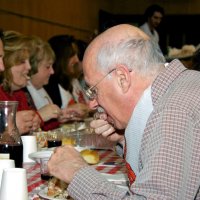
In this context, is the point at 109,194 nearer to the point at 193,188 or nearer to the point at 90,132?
the point at 193,188

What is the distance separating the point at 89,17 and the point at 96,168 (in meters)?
9.44

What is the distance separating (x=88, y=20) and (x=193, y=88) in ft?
33.9

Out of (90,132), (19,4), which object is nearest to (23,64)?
(90,132)

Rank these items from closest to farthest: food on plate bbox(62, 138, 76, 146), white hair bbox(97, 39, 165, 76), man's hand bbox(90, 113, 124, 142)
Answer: white hair bbox(97, 39, 165, 76) → man's hand bbox(90, 113, 124, 142) → food on plate bbox(62, 138, 76, 146)

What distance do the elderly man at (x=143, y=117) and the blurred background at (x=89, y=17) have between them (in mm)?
5498

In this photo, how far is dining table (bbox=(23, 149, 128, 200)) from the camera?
1957 millimetres

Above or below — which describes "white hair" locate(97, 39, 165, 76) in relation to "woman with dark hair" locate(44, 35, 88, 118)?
above

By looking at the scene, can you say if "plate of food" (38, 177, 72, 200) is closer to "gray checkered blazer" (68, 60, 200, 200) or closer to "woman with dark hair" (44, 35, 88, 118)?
"gray checkered blazer" (68, 60, 200, 200)

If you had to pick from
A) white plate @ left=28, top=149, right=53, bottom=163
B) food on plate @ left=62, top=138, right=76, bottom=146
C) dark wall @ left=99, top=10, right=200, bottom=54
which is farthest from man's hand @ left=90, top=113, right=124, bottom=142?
dark wall @ left=99, top=10, right=200, bottom=54

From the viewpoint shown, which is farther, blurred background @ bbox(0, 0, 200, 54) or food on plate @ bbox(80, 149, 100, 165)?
blurred background @ bbox(0, 0, 200, 54)

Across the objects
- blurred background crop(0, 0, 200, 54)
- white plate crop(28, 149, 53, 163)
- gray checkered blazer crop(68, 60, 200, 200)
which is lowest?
white plate crop(28, 149, 53, 163)

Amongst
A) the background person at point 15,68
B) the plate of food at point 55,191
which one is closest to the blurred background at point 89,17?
the background person at point 15,68

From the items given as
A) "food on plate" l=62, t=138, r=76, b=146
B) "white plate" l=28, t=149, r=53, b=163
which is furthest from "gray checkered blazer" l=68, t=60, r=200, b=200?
"food on plate" l=62, t=138, r=76, b=146

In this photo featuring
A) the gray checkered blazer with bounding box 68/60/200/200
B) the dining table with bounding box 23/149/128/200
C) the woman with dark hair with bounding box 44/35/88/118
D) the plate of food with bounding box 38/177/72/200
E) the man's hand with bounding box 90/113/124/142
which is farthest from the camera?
the woman with dark hair with bounding box 44/35/88/118
